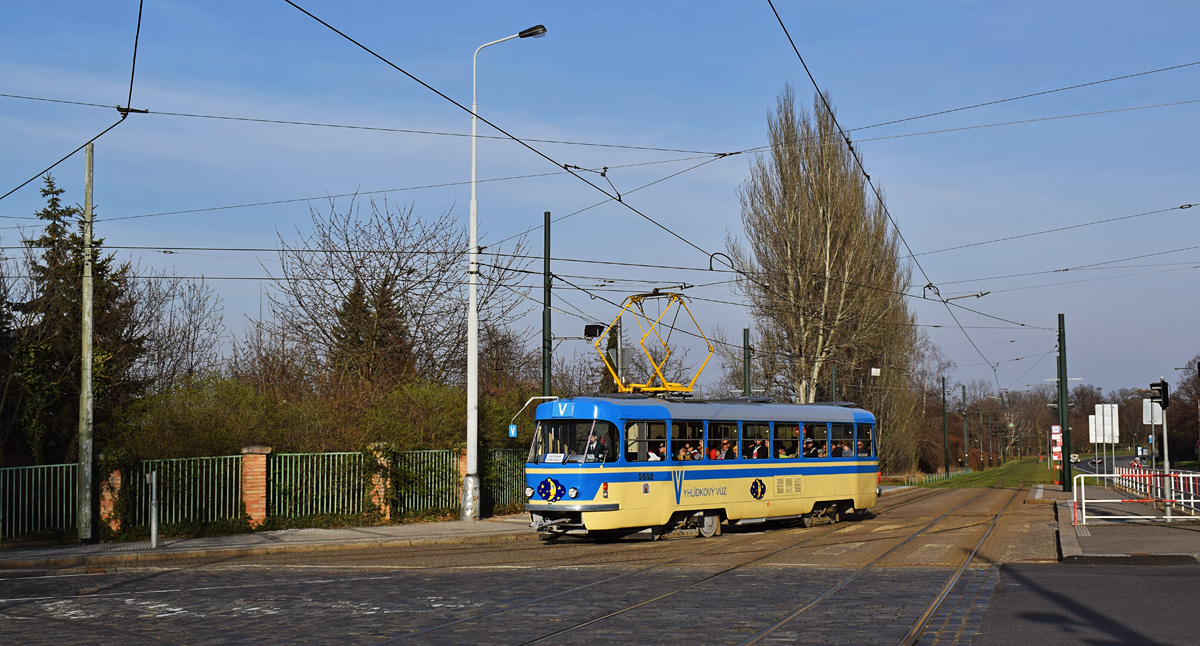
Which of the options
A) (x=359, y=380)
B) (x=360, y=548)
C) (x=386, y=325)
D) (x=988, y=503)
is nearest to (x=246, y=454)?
(x=360, y=548)

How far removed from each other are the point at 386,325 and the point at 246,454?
402 inches

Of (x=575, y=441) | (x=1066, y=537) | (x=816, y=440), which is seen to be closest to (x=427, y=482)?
(x=575, y=441)

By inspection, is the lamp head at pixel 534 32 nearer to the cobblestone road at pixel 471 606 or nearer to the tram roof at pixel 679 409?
the tram roof at pixel 679 409

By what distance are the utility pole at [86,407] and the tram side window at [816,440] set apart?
1457 centimetres

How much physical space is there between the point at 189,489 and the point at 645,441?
9119 millimetres

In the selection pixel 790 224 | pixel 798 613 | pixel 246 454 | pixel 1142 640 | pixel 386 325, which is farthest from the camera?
pixel 790 224

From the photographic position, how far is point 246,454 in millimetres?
→ 21859

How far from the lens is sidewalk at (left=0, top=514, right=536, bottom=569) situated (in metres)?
17.5

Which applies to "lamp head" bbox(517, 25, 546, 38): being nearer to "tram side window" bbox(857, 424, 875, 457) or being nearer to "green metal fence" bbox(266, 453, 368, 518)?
"green metal fence" bbox(266, 453, 368, 518)

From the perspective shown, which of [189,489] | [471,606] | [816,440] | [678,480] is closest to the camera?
[471,606]

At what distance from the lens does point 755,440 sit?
2242 centimetres

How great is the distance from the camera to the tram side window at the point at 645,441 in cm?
1947

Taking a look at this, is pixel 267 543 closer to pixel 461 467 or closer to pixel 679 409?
pixel 461 467

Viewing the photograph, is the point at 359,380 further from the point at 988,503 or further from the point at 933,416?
the point at 933,416
